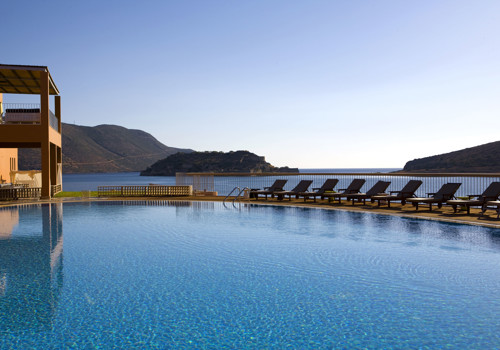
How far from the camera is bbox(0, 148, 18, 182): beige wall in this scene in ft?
82.6

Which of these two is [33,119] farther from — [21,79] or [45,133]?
[21,79]

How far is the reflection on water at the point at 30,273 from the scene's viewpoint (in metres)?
4.57

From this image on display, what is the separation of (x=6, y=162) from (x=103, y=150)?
4272 inches

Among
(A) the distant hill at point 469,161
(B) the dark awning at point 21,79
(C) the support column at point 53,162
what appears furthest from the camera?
(A) the distant hill at point 469,161

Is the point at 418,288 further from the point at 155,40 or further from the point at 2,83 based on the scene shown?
the point at 2,83

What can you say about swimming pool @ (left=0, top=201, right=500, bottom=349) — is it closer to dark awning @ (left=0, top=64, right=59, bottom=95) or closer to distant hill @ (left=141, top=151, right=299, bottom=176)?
dark awning @ (left=0, top=64, right=59, bottom=95)

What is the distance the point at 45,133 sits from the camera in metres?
18.7

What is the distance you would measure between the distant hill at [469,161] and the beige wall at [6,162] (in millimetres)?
52750

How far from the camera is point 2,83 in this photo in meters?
21.0

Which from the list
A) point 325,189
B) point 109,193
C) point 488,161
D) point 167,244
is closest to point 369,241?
point 167,244

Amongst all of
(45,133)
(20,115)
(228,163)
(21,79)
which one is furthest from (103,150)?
(45,133)

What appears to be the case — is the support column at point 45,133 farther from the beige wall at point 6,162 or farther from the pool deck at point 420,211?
the beige wall at point 6,162

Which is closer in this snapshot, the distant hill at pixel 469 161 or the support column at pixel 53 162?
the support column at pixel 53 162

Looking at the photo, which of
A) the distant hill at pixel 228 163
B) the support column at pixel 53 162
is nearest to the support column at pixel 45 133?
the support column at pixel 53 162
